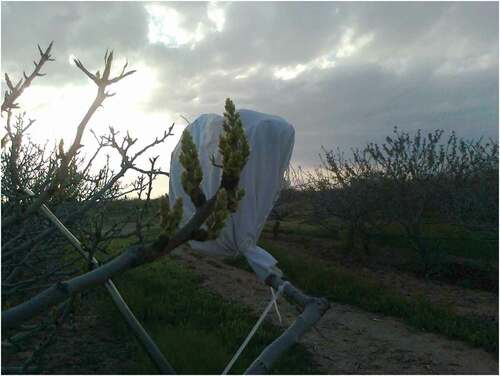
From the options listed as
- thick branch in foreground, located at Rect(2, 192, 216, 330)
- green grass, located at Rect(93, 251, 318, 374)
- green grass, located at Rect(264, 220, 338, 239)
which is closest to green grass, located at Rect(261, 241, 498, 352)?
green grass, located at Rect(93, 251, 318, 374)

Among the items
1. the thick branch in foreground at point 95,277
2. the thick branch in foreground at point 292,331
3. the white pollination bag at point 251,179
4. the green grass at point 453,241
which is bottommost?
the green grass at point 453,241

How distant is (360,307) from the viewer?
7.30 metres

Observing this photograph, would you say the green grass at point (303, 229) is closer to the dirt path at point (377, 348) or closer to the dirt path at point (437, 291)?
the dirt path at point (437, 291)

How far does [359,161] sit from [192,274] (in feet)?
16.3

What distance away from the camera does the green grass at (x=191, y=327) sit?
4.39 metres

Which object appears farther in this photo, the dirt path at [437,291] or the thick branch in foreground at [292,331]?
the dirt path at [437,291]

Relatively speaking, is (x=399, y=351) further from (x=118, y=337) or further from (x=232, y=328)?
(x=118, y=337)

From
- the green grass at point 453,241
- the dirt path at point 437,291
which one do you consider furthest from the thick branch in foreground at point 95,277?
the green grass at point 453,241

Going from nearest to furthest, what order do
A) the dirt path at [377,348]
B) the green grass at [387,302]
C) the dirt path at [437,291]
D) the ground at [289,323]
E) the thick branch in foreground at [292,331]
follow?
1. the thick branch in foreground at [292,331]
2. the ground at [289,323]
3. the dirt path at [377,348]
4. the green grass at [387,302]
5. the dirt path at [437,291]

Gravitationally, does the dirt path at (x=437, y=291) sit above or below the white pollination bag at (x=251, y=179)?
below

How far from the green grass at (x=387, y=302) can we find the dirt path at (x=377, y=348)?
0.17 meters

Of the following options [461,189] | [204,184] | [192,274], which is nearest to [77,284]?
[204,184]

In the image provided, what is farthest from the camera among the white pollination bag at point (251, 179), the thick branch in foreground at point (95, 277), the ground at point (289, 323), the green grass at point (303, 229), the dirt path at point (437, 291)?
the green grass at point (303, 229)

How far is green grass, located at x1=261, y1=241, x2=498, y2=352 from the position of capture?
5984mm
